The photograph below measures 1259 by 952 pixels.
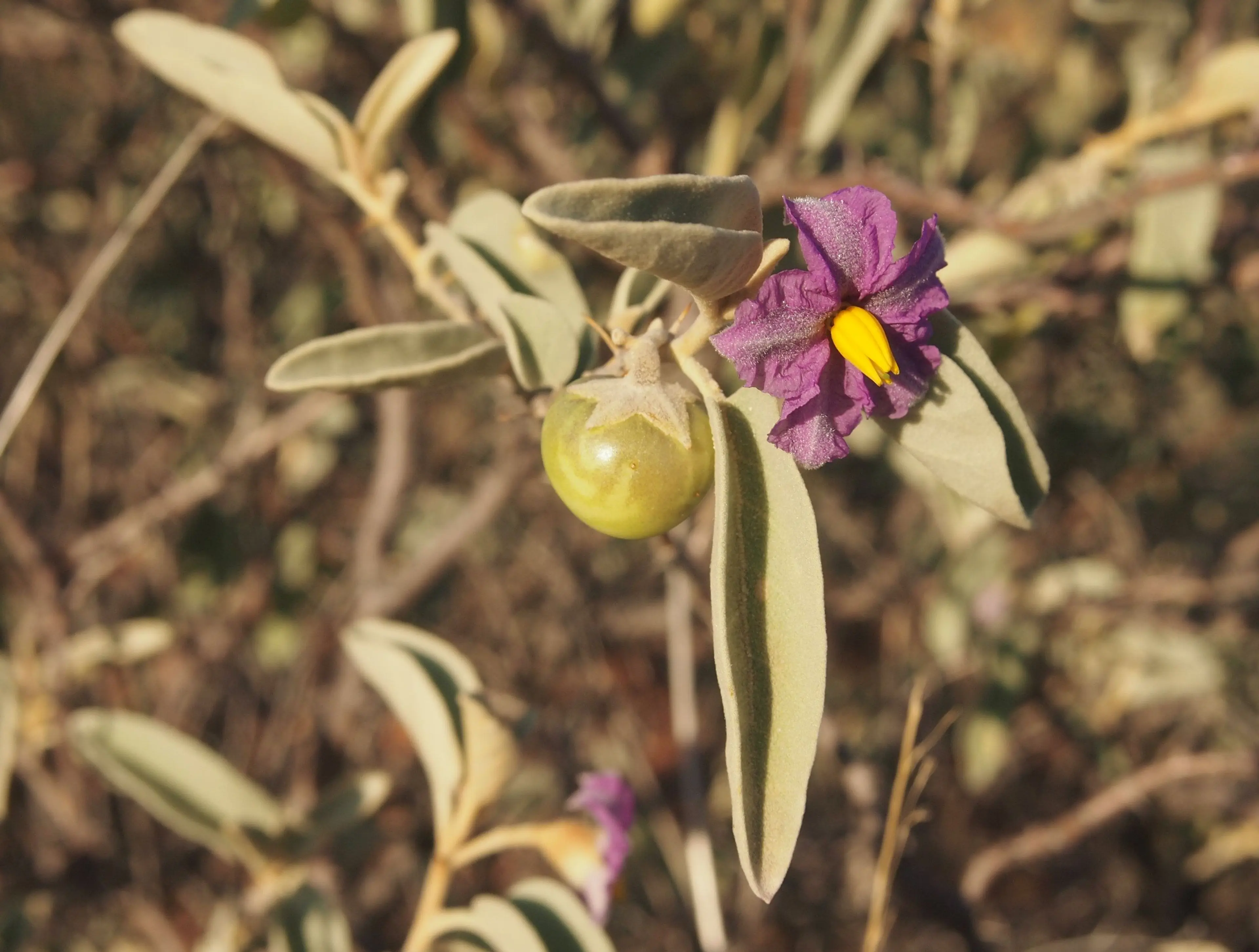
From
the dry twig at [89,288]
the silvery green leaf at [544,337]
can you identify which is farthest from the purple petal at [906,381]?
the dry twig at [89,288]

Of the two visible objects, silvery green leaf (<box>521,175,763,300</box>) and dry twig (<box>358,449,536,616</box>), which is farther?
dry twig (<box>358,449,536,616</box>)

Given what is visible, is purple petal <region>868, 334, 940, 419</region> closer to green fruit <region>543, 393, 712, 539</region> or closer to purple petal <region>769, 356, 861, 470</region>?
purple petal <region>769, 356, 861, 470</region>

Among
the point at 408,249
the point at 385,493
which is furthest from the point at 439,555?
the point at 408,249

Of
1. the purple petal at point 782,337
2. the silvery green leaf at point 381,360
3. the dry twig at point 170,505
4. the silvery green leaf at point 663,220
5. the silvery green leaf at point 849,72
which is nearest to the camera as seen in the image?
the silvery green leaf at point 663,220

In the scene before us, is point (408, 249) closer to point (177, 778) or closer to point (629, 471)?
point (629, 471)

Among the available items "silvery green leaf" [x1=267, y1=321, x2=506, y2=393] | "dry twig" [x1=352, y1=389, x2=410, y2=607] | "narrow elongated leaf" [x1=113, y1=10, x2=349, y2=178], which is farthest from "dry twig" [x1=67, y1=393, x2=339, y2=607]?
"silvery green leaf" [x1=267, y1=321, x2=506, y2=393]

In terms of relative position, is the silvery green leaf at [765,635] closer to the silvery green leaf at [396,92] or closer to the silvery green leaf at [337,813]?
the silvery green leaf at [396,92]

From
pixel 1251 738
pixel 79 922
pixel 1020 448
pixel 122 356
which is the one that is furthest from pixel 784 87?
pixel 79 922
